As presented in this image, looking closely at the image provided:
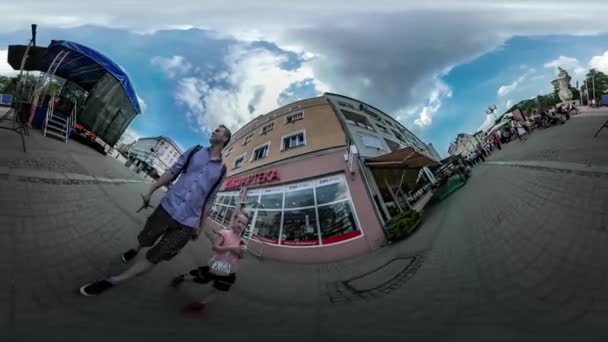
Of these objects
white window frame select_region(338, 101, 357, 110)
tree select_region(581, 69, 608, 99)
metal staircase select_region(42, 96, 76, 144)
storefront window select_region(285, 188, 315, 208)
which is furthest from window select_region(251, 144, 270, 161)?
tree select_region(581, 69, 608, 99)

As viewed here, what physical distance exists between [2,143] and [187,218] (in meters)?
0.78

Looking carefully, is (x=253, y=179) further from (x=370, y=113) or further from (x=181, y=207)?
(x=370, y=113)

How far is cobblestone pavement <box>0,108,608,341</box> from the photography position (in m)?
0.55

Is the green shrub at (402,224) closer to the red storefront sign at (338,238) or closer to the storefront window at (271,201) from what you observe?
the red storefront sign at (338,238)

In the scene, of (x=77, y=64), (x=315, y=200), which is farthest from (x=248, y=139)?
(x=77, y=64)

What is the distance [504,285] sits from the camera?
64cm

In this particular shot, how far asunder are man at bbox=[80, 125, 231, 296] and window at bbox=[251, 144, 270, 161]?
0.59 ft

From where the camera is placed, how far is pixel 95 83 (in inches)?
44.6

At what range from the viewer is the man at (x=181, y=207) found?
809 millimetres

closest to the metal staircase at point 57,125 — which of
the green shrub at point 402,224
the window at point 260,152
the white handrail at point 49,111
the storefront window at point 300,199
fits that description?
the white handrail at point 49,111

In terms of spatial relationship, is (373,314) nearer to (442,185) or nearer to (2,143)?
(442,185)

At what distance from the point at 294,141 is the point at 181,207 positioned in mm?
541

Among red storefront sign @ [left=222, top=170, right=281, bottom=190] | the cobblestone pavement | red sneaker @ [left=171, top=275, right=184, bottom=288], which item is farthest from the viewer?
red storefront sign @ [left=222, top=170, right=281, bottom=190]

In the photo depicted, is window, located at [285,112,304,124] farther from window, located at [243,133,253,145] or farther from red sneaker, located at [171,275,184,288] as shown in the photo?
red sneaker, located at [171,275,184,288]
